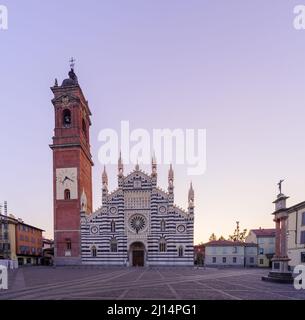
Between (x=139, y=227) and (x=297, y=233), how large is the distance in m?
24.2

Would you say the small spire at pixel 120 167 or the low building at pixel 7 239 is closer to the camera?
the small spire at pixel 120 167

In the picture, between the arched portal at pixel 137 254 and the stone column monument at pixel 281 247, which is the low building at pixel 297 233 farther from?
the arched portal at pixel 137 254


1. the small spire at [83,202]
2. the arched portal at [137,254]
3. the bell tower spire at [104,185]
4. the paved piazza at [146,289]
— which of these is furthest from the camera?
the bell tower spire at [104,185]

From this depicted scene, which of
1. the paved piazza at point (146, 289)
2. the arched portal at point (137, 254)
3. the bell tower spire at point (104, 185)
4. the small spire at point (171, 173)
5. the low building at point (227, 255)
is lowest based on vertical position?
the low building at point (227, 255)

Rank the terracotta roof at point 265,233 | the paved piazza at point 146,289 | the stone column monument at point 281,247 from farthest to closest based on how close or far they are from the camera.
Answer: the terracotta roof at point 265,233
the stone column monument at point 281,247
the paved piazza at point 146,289

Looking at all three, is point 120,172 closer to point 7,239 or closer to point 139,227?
point 139,227

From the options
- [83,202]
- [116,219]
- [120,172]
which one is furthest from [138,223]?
[83,202]

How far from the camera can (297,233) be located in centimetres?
4159

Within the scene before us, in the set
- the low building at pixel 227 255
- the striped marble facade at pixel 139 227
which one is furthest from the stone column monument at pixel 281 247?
the low building at pixel 227 255

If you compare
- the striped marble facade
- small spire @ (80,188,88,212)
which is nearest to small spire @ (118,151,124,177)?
the striped marble facade

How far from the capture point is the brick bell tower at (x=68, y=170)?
171 ft
